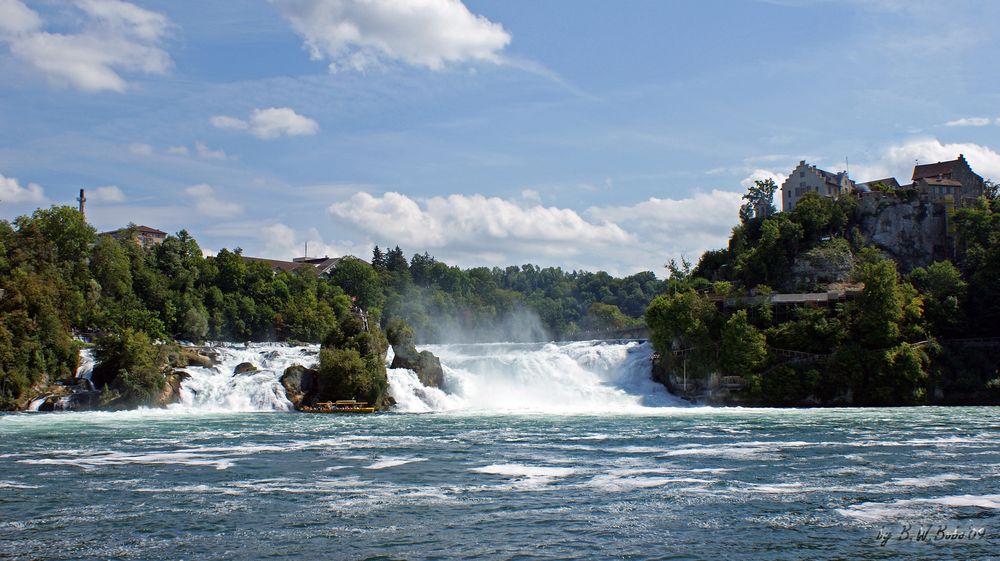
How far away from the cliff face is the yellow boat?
1767 inches

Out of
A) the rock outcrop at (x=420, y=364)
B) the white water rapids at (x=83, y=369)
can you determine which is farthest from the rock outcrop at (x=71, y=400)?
the rock outcrop at (x=420, y=364)

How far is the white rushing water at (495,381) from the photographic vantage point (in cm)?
4894

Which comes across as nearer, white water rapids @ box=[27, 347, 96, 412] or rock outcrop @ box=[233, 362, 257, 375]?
white water rapids @ box=[27, 347, 96, 412]

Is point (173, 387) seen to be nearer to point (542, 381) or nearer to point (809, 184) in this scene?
point (542, 381)

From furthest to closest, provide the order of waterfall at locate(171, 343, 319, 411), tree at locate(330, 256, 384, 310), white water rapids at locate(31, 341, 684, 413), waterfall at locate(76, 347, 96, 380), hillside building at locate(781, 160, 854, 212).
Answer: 1. tree at locate(330, 256, 384, 310)
2. hillside building at locate(781, 160, 854, 212)
3. waterfall at locate(76, 347, 96, 380)
4. white water rapids at locate(31, 341, 684, 413)
5. waterfall at locate(171, 343, 319, 411)

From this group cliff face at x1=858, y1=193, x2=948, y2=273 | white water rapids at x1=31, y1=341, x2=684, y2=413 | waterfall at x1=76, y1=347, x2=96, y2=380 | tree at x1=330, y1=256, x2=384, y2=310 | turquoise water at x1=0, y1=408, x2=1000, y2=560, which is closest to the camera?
turquoise water at x1=0, y1=408, x2=1000, y2=560

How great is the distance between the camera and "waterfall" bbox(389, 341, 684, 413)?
169 feet

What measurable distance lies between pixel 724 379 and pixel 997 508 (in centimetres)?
3710

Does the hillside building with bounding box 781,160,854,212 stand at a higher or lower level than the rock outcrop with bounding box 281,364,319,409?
higher

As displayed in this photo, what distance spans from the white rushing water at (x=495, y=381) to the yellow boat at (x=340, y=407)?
186 centimetres

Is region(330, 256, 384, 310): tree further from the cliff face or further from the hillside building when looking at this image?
the cliff face

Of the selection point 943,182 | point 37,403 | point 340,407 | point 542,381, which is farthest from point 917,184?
point 37,403

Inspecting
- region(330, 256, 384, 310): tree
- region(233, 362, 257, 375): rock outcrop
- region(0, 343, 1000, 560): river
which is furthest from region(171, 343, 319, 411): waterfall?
region(330, 256, 384, 310): tree

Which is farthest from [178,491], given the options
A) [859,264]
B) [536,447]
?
[859,264]
